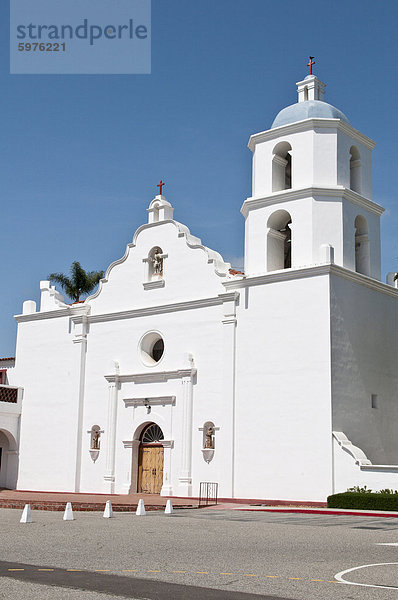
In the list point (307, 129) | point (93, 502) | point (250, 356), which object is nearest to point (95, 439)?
point (93, 502)

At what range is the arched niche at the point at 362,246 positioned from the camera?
30703mm

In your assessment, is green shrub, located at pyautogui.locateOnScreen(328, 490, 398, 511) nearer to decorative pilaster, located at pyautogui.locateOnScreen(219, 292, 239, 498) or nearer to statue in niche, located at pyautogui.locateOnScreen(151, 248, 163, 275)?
decorative pilaster, located at pyautogui.locateOnScreen(219, 292, 239, 498)

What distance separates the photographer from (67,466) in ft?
112

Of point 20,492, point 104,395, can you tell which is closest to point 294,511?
point 104,395

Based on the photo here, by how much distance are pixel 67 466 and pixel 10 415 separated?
4395mm

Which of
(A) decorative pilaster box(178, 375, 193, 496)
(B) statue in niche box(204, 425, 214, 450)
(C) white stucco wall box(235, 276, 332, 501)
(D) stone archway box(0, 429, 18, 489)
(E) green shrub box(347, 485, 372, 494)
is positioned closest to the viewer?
(E) green shrub box(347, 485, 372, 494)

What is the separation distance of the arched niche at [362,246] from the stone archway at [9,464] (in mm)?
18414

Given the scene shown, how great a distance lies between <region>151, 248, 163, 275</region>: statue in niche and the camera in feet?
110

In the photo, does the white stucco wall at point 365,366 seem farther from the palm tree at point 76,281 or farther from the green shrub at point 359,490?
the palm tree at point 76,281

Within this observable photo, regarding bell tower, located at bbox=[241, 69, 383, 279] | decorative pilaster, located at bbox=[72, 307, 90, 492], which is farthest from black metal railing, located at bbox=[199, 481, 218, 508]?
bell tower, located at bbox=[241, 69, 383, 279]

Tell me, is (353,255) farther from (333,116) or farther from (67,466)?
(67,466)

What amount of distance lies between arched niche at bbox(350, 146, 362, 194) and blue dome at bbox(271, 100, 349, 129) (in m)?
1.34

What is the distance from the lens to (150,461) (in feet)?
105

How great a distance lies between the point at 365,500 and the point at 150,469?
441 inches
